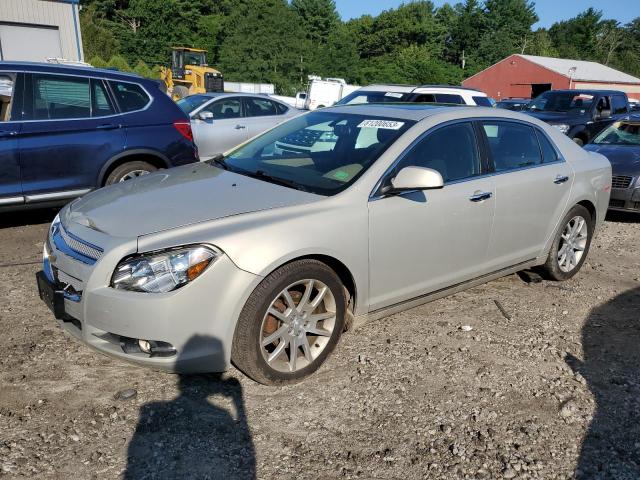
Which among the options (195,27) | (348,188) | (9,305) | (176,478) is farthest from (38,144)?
(195,27)

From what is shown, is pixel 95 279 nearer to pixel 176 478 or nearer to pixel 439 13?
pixel 176 478

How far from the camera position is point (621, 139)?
349 inches

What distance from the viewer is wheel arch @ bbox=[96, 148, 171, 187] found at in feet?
19.8

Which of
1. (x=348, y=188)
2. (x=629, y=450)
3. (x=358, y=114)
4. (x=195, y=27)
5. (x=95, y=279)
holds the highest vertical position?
(x=195, y=27)

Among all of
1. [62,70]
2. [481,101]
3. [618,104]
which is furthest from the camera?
[618,104]

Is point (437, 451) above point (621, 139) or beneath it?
beneath

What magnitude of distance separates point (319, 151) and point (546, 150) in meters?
2.10

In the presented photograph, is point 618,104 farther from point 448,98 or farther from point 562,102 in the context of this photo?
point 448,98

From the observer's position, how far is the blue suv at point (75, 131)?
5.56 metres

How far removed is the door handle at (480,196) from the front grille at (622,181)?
4648 mm

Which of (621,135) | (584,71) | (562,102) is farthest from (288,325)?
(584,71)

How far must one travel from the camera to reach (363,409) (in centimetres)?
311

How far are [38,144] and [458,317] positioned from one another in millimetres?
4365

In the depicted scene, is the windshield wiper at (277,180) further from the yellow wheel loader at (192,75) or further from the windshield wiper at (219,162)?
the yellow wheel loader at (192,75)
